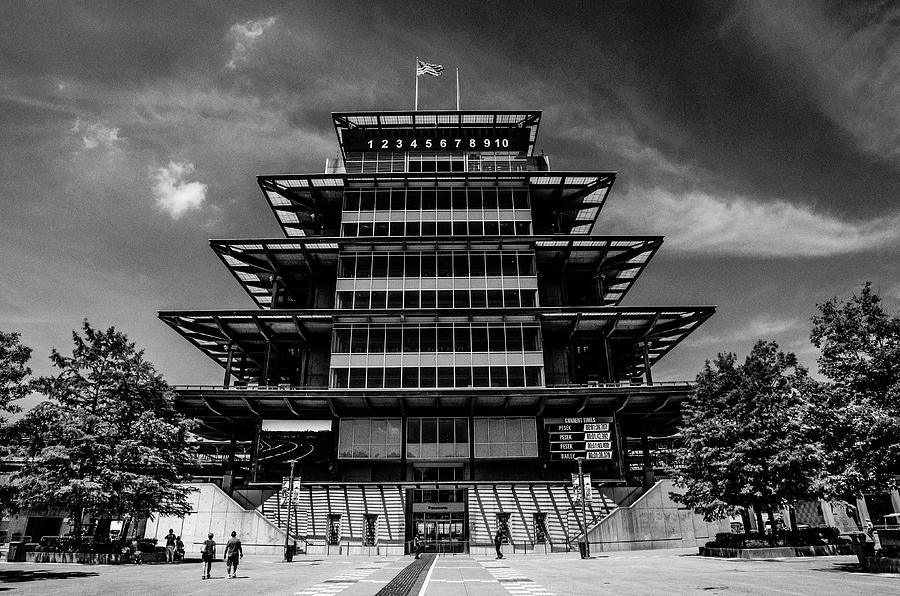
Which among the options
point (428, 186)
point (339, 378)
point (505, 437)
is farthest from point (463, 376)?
point (428, 186)

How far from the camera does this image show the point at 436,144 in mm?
64125

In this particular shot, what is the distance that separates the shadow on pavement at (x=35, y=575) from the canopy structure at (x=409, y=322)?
32.3 meters

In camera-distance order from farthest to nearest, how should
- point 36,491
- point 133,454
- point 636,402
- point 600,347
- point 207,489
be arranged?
point 600,347, point 636,402, point 207,489, point 133,454, point 36,491

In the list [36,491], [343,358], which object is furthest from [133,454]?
[343,358]

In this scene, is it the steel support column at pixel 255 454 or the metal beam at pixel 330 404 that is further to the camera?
the steel support column at pixel 255 454

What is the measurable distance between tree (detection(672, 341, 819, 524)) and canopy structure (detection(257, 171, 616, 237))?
1277 inches

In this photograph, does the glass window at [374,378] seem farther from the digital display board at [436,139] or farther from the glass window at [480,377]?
the digital display board at [436,139]

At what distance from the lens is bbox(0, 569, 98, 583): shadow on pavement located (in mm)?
17202

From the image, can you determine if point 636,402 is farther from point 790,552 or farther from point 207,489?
point 207,489

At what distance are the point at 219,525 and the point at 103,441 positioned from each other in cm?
1664

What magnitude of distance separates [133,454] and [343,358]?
23928mm

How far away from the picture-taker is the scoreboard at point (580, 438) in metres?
47.0

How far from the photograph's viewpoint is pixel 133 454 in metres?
27.4

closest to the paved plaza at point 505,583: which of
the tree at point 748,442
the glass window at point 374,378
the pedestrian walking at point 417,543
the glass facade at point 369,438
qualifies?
the tree at point 748,442
